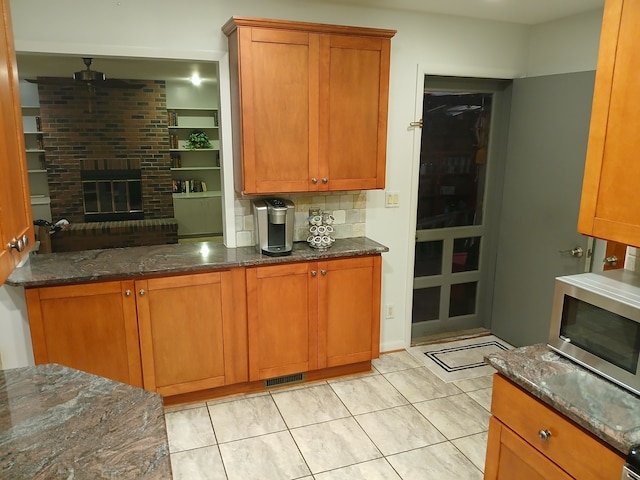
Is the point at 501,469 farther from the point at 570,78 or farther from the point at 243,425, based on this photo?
the point at 570,78

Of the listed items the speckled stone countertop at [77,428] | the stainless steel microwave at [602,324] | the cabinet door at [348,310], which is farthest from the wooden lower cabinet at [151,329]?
the stainless steel microwave at [602,324]

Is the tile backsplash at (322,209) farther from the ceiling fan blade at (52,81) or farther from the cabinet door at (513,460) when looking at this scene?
the ceiling fan blade at (52,81)

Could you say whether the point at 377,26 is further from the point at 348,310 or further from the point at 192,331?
the point at 192,331

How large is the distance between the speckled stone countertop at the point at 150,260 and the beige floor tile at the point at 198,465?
101 cm

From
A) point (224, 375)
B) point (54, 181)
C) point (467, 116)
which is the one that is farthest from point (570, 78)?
point (54, 181)

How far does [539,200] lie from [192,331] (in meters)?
2.66

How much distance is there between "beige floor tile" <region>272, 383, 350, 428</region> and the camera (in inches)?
110

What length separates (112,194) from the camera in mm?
7309

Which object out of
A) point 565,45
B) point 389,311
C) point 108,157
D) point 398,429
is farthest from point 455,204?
point 108,157

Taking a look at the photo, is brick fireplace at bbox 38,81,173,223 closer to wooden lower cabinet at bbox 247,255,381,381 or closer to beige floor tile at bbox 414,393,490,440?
wooden lower cabinet at bbox 247,255,381,381

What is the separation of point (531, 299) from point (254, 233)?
2207 mm

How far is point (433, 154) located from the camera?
3.67 metres

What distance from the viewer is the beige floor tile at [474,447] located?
245 cm

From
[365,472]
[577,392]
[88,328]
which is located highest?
[577,392]
